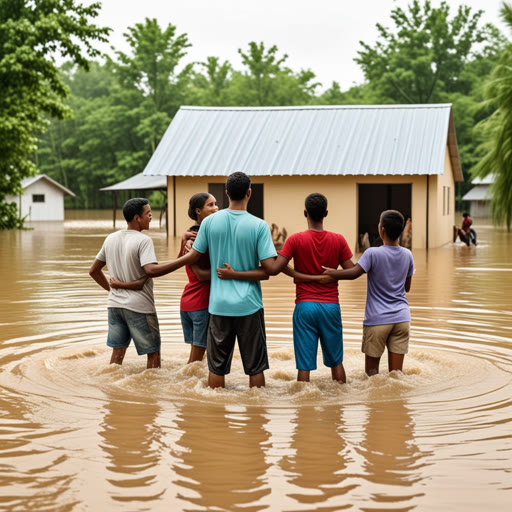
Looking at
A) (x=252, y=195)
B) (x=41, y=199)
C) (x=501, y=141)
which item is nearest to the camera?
(x=252, y=195)

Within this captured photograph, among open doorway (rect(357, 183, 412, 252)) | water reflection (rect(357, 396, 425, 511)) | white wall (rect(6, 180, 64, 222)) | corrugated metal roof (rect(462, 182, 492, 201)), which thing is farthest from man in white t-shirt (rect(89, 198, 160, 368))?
corrugated metal roof (rect(462, 182, 492, 201))

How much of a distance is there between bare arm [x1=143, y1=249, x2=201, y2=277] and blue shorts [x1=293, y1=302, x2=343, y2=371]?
904 mm

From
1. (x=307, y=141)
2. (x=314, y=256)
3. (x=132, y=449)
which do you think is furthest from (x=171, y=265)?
(x=307, y=141)

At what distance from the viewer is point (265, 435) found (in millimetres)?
5492

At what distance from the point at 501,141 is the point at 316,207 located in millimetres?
32362

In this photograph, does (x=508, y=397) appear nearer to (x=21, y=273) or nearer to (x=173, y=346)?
(x=173, y=346)

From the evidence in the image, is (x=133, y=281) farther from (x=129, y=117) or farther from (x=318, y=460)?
(x=129, y=117)

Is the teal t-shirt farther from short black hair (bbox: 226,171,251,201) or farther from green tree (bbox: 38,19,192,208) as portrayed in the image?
green tree (bbox: 38,19,192,208)

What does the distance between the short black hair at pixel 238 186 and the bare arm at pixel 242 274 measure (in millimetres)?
520

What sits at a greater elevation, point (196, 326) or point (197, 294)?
point (197, 294)

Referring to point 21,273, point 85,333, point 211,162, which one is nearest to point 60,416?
point 85,333

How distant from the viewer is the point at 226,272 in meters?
6.40

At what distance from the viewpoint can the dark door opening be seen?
32.6 m

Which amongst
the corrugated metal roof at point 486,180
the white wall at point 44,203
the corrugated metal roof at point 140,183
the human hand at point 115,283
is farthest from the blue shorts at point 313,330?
the white wall at point 44,203
